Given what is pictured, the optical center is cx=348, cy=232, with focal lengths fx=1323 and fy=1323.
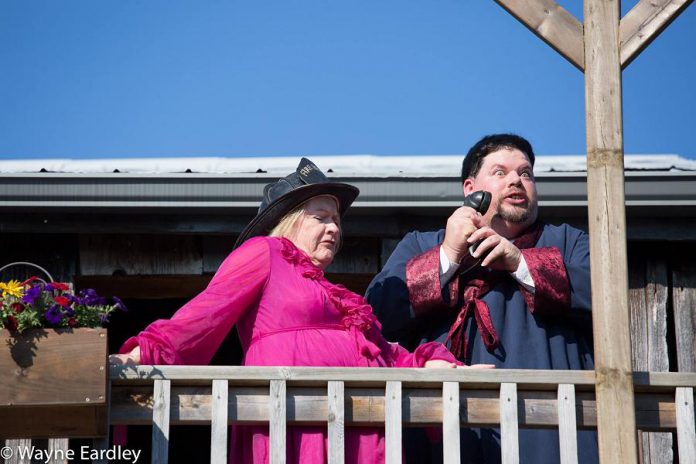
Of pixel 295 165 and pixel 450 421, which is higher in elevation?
pixel 295 165

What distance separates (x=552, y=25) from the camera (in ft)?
15.9

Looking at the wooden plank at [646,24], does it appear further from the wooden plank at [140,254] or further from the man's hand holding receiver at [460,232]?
the wooden plank at [140,254]

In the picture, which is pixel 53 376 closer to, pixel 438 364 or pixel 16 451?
pixel 438 364

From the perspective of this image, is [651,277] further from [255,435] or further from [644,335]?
[255,435]

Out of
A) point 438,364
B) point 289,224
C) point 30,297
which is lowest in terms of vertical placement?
point 438,364

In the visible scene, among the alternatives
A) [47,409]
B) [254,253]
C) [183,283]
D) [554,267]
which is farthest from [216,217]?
[47,409]

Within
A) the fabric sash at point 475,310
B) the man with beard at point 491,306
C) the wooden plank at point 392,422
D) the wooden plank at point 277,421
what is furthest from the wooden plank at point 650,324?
the wooden plank at point 277,421

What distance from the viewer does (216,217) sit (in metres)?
6.47

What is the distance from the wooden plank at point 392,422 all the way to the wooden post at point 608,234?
27.2 inches

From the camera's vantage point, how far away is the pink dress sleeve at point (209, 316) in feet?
15.1

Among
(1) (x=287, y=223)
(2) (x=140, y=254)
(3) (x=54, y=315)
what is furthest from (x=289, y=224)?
(2) (x=140, y=254)

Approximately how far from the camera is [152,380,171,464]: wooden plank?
14.5 feet

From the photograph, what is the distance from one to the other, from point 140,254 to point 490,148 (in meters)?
1.87

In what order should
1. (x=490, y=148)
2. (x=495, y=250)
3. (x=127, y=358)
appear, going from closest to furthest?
(x=127, y=358) < (x=495, y=250) < (x=490, y=148)
